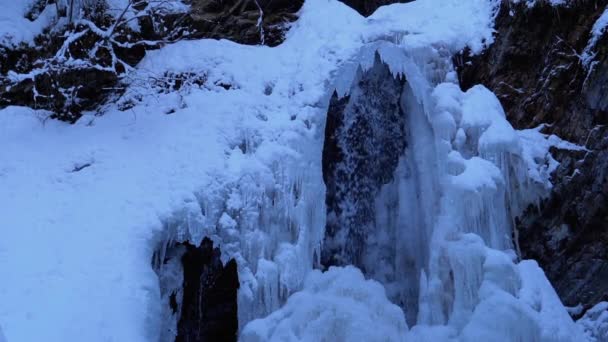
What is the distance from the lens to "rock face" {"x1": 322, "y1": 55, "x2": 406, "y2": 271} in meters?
8.95

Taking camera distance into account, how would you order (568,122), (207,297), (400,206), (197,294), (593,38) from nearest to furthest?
(197,294) → (207,297) → (593,38) → (568,122) → (400,206)

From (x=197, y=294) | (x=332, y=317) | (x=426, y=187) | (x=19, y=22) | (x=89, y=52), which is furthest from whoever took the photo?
(x=19, y=22)

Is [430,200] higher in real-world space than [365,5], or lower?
lower

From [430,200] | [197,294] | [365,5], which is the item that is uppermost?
[365,5]

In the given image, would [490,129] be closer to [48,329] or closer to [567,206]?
[567,206]

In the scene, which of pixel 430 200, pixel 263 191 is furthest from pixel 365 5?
pixel 263 191

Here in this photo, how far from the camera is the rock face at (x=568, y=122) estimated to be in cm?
795

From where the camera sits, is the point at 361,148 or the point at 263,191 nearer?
the point at 263,191

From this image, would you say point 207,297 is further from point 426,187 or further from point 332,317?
point 426,187

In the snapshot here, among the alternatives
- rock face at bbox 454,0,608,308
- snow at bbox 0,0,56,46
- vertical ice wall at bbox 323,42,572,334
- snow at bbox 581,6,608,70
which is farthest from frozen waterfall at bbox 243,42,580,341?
snow at bbox 0,0,56,46

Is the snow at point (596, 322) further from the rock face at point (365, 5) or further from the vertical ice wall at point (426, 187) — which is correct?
the rock face at point (365, 5)

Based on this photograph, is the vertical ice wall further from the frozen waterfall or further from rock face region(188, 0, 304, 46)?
rock face region(188, 0, 304, 46)

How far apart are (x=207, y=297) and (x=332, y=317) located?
164 cm

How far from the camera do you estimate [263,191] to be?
25.3ft
